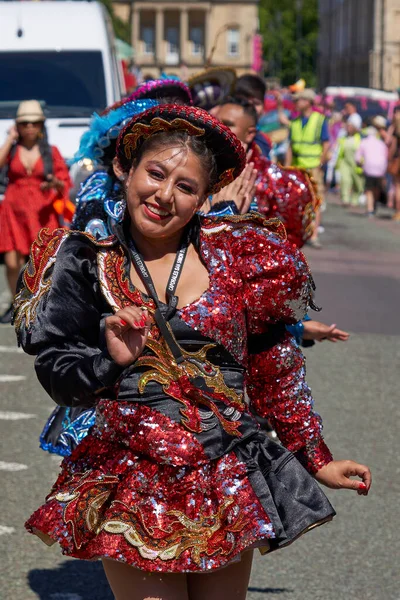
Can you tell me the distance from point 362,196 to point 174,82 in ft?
67.6

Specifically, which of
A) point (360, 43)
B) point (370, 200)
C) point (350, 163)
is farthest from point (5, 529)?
point (360, 43)

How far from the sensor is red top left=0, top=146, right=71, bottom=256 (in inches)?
419

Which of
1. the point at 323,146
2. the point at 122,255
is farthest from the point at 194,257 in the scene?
the point at 323,146

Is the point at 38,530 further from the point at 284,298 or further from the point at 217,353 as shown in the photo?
the point at 284,298

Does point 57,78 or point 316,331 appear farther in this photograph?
point 57,78

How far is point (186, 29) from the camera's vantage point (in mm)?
122188

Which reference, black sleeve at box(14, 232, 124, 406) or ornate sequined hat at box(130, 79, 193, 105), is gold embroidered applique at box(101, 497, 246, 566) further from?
ornate sequined hat at box(130, 79, 193, 105)

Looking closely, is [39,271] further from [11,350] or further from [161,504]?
[11,350]

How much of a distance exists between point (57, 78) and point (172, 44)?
111 meters

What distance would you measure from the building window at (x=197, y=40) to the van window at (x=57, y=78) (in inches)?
4309

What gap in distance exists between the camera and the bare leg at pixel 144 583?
3021mm

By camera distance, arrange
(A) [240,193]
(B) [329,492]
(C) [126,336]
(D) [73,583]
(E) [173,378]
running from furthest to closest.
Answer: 1. (B) [329,492]
2. (D) [73,583]
3. (A) [240,193]
4. (E) [173,378]
5. (C) [126,336]

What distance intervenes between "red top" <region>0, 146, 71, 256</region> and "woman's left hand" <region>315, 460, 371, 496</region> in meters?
7.53

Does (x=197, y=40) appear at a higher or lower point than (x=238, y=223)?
lower
